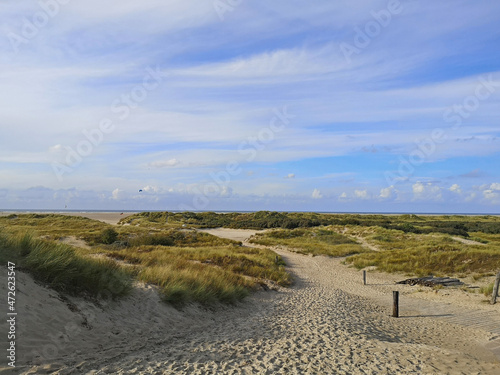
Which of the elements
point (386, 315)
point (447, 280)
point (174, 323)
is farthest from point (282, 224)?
point (174, 323)

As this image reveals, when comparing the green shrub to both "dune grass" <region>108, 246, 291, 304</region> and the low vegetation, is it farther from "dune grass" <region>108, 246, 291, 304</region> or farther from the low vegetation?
"dune grass" <region>108, 246, 291, 304</region>

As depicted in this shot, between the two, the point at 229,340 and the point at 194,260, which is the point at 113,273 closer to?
the point at 229,340

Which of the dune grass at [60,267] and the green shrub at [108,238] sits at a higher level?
the dune grass at [60,267]

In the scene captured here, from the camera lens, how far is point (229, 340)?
911cm

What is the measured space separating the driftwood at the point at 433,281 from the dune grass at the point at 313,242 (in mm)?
12279

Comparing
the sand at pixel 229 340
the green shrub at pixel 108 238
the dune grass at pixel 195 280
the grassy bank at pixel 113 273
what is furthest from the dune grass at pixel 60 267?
the green shrub at pixel 108 238

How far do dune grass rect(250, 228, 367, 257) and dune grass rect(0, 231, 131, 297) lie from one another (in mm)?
26993

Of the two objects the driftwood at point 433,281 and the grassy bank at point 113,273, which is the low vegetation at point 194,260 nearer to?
the grassy bank at point 113,273

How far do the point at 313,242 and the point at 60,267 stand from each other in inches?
1473

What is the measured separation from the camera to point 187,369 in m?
6.81

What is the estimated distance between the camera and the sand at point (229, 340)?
6871 millimetres

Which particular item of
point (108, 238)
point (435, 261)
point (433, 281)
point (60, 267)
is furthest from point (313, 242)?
point (60, 267)

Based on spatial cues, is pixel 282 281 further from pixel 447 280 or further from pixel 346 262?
pixel 346 262

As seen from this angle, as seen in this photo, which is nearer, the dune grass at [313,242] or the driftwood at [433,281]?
the driftwood at [433,281]
